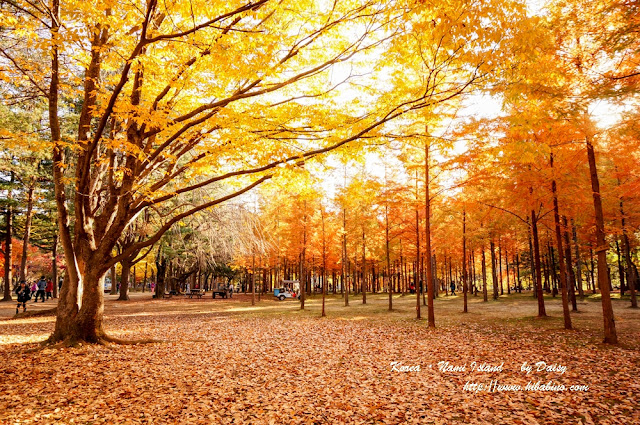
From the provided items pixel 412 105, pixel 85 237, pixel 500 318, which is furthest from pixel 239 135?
pixel 500 318

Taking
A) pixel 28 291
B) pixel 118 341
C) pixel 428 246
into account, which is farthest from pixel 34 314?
pixel 428 246

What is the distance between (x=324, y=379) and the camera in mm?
6539

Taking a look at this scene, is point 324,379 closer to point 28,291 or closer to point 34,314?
point 34,314

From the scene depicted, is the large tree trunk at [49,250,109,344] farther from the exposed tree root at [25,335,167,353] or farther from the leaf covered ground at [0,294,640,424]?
the leaf covered ground at [0,294,640,424]

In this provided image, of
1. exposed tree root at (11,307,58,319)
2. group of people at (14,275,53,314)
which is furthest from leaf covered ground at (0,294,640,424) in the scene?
group of people at (14,275,53,314)

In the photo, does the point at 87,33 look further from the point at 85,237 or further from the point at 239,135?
the point at 85,237

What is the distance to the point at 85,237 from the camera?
27.9 ft

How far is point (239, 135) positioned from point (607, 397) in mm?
7704

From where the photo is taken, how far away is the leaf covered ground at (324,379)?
482 centimetres

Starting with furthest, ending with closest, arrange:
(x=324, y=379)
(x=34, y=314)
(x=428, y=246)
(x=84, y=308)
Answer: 1. (x=34, y=314)
2. (x=428, y=246)
3. (x=84, y=308)
4. (x=324, y=379)

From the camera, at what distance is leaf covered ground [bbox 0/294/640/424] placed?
4824 mm

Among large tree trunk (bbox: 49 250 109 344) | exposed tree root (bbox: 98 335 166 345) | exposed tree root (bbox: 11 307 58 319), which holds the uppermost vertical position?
large tree trunk (bbox: 49 250 109 344)

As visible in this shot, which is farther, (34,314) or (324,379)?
(34,314)

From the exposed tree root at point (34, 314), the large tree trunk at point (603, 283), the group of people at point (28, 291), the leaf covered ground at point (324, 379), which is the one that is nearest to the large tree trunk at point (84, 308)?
the leaf covered ground at point (324, 379)
